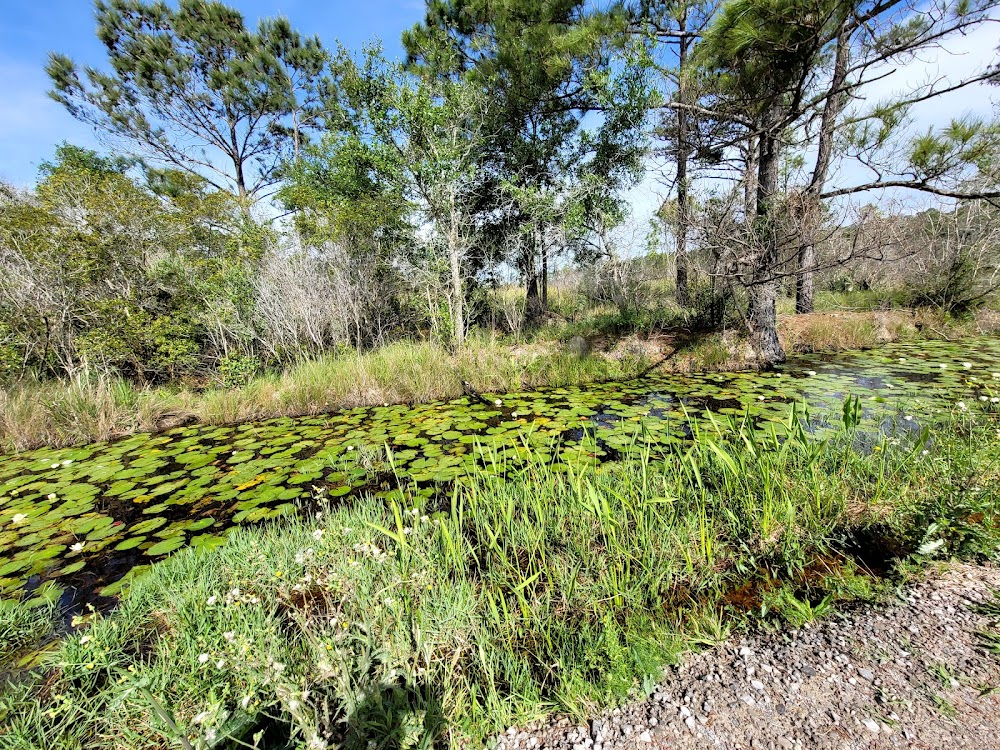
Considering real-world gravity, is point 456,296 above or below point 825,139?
below

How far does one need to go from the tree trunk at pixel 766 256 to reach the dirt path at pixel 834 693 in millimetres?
4585

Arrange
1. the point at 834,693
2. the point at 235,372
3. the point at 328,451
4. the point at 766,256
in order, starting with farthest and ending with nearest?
the point at 235,372 < the point at 766,256 < the point at 328,451 < the point at 834,693

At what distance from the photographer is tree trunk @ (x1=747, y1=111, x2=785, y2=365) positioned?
5191 mm

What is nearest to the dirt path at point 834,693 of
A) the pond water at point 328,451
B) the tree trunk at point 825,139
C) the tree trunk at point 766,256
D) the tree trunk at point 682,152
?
the pond water at point 328,451

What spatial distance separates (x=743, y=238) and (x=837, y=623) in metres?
5.37

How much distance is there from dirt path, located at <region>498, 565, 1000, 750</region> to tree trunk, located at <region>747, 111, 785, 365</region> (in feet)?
15.0

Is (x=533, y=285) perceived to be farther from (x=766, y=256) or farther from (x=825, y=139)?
(x=825, y=139)

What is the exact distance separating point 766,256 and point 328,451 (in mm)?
6201

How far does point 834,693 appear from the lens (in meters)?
1.19

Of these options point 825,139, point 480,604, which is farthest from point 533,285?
point 480,604

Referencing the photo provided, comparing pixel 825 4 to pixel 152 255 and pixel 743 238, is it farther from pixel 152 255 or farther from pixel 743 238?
pixel 152 255

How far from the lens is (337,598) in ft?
5.40

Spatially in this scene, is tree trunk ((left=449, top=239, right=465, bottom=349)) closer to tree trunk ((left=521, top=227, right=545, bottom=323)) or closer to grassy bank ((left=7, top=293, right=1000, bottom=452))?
grassy bank ((left=7, top=293, right=1000, bottom=452))

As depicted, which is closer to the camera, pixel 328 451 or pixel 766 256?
pixel 328 451
